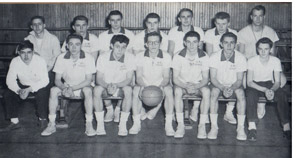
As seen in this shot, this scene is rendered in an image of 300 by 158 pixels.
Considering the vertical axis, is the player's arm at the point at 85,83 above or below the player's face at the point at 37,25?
below

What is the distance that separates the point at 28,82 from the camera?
16.0 ft

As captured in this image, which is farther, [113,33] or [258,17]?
[113,33]

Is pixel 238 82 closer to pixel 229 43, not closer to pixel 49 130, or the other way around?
pixel 229 43

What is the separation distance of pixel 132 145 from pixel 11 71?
1913 millimetres

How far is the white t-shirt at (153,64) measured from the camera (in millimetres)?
4641

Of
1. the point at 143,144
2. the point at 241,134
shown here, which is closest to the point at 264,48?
the point at 241,134

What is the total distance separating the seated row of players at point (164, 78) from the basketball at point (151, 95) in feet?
0.34

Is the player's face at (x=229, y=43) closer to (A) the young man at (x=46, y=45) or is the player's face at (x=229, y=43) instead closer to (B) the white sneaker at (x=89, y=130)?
(B) the white sneaker at (x=89, y=130)

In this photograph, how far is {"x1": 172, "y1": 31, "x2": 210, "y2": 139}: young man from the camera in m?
4.46

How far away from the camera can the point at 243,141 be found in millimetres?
4328

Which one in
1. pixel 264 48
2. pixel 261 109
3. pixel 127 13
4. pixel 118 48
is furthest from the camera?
pixel 127 13

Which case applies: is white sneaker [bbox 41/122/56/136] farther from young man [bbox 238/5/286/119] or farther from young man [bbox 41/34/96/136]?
young man [bbox 238/5/286/119]

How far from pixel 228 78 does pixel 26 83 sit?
2.65 m

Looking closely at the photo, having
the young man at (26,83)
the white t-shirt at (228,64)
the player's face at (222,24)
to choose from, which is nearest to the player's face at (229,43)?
the white t-shirt at (228,64)
